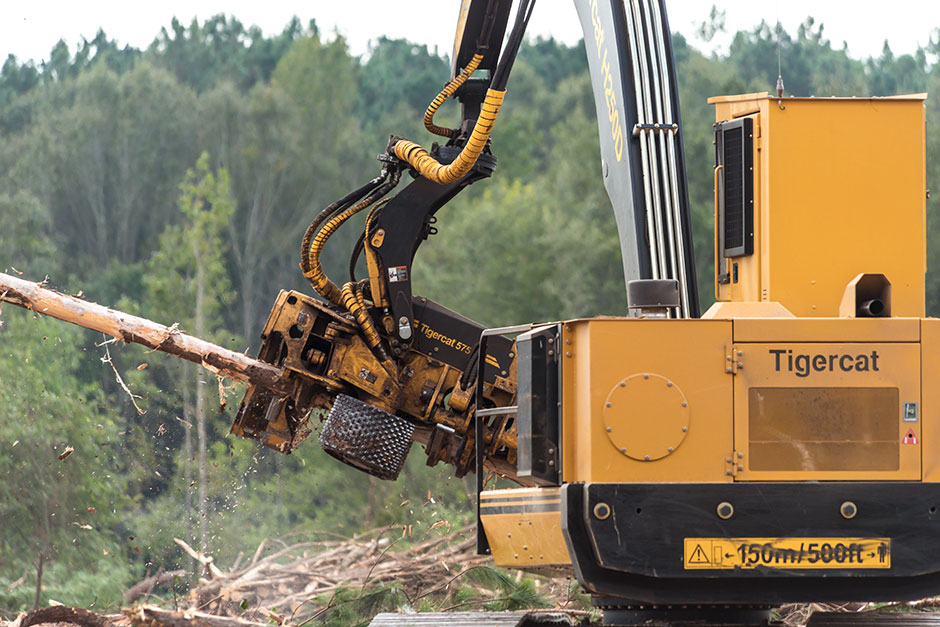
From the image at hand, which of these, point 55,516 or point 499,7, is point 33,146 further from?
point 499,7

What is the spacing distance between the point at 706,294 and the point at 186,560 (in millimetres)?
13420

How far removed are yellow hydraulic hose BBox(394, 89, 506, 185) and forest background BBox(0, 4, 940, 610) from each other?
719cm

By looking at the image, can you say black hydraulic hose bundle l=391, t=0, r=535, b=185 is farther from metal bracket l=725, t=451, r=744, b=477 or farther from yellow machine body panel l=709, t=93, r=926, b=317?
metal bracket l=725, t=451, r=744, b=477

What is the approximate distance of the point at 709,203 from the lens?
28.5 meters

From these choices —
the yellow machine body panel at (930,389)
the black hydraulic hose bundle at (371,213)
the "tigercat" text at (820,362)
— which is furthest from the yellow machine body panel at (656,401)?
the black hydraulic hose bundle at (371,213)

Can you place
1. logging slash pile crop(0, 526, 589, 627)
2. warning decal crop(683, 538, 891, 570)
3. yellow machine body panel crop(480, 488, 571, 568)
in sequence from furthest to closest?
1. logging slash pile crop(0, 526, 589, 627)
2. yellow machine body panel crop(480, 488, 571, 568)
3. warning decal crop(683, 538, 891, 570)

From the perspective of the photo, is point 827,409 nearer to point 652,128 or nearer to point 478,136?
point 652,128

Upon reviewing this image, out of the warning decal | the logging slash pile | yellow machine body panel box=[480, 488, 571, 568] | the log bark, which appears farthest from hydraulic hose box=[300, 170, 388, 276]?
the warning decal

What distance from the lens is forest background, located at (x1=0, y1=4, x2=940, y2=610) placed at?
58.6ft

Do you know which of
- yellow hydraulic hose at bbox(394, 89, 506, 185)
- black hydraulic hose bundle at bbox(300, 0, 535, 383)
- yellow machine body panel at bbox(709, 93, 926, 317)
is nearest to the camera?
yellow machine body panel at bbox(709, 93, 926, 317)

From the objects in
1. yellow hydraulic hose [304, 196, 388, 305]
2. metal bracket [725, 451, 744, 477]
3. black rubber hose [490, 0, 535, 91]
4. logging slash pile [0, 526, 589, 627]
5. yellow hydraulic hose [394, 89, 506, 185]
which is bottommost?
logging slash pile [0, 526, 589, 627]

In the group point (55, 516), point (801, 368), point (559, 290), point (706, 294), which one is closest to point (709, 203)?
point (706, 294)

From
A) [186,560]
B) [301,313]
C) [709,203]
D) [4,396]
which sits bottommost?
[186,560]

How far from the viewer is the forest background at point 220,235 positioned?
1786cm
